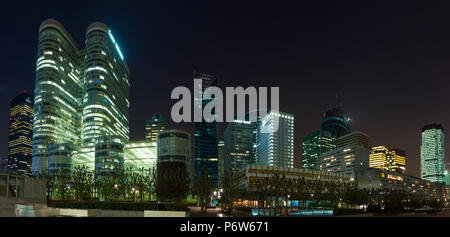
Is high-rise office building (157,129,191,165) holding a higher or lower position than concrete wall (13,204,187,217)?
higher

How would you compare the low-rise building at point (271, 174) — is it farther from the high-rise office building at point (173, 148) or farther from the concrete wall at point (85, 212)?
the concrete wall at point (85, 212)

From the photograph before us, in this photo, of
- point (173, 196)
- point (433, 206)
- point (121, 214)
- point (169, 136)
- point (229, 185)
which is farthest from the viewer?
point (169, 136)

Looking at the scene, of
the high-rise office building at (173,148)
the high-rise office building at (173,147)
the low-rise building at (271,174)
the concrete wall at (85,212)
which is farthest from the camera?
the high-rise office building at (173,147)

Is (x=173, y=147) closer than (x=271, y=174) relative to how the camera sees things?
No

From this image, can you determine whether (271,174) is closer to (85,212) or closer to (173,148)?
(173,148)

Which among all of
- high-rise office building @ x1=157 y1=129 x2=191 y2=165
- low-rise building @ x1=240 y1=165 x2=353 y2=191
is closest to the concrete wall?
low-rise building @ x1=240 y1=165 x2=353 y2=191

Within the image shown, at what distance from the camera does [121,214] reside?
4019 centimetres

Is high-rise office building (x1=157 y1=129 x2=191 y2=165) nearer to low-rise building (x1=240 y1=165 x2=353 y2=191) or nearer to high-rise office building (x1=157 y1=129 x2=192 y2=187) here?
high-rise office building (x1=157 y1=129 x2=192 y2=187)

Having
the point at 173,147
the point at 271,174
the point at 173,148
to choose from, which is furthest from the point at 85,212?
the point at 173,147

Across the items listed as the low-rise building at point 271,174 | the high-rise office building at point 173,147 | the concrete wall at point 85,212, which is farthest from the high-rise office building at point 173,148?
the concrete wall at point 85,212

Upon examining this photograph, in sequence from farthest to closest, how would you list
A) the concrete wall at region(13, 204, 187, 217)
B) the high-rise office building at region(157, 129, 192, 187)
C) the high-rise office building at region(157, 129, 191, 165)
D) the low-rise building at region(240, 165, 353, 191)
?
the high-rise office building at region(157, 129, 191, 165), the high-rise office building at region(157, 129, 192, 187), the low-rise building at region(240, 165, 353, 191), the concrete wall at region(13, 204, 187, 217)
